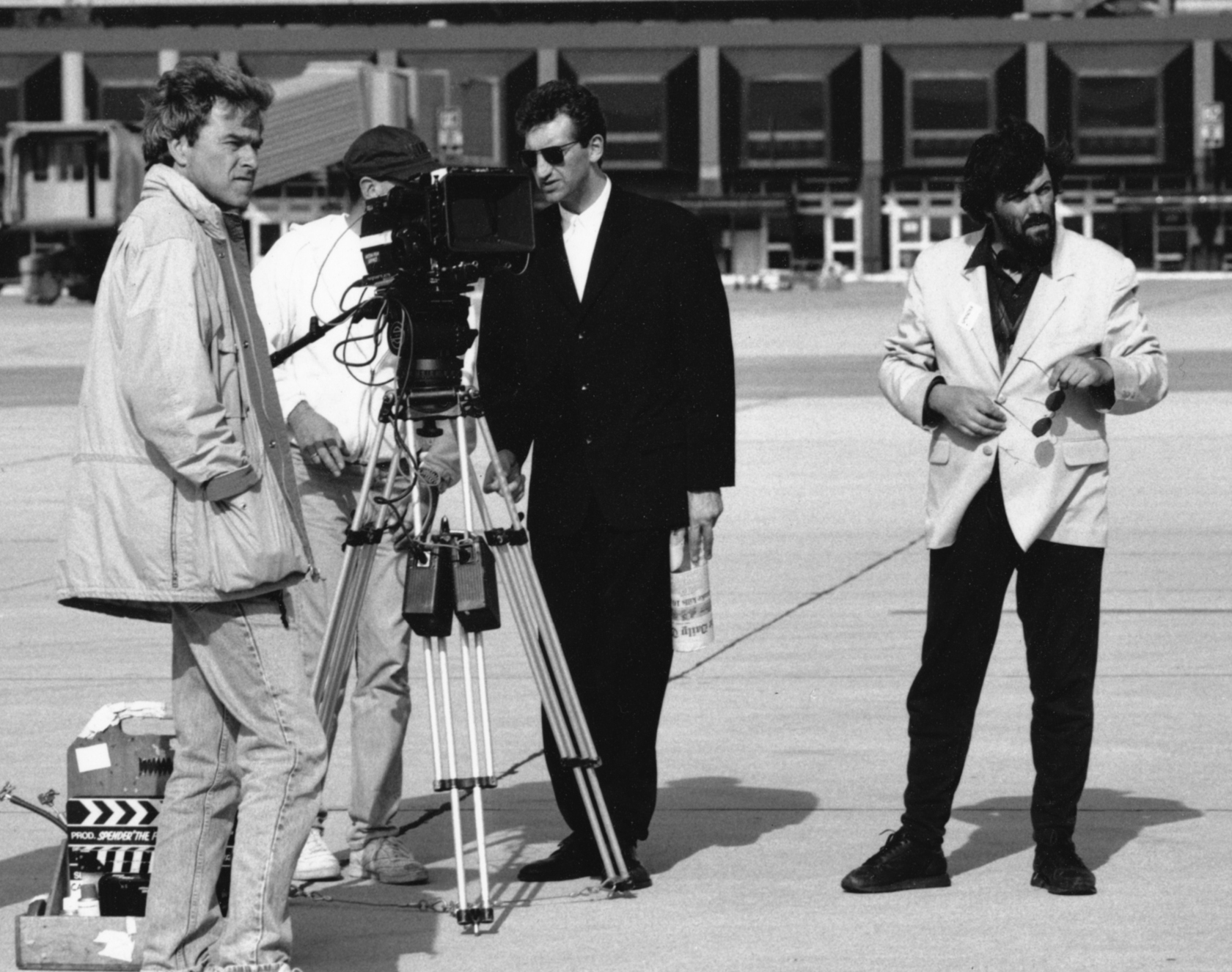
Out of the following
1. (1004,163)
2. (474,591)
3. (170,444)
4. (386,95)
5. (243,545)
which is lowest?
(474,591)

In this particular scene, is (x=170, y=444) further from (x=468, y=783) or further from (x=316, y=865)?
(x=316, y=865)

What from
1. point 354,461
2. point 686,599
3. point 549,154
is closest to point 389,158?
point 549,154

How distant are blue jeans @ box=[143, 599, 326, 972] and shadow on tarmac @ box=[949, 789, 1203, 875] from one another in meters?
2.15

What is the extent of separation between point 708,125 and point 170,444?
84149mm

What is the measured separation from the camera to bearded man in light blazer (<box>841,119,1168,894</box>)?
19.7 feet

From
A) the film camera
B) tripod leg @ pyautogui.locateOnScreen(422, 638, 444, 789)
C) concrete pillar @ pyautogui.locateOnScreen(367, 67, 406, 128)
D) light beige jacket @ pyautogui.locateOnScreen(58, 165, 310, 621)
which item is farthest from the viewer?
concrete pillar @ pyautogui.locateOnScreen(367, 67, 406, 128)

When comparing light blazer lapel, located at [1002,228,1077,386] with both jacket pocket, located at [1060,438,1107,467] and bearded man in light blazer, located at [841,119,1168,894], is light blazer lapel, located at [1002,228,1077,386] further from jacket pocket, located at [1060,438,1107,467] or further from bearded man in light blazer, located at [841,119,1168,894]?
jacket pocket, located at [1060,438,1107,467]

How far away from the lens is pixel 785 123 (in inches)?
3450

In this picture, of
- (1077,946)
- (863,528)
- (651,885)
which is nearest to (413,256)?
(651,885)

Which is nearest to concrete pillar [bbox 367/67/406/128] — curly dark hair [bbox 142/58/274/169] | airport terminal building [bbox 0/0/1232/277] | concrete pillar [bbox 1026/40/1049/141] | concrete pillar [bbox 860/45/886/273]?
airport terminal building [bbox 0/0/1232/277]

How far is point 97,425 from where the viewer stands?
15.9 ft

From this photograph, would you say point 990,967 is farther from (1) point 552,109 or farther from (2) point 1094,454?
(1) point 552,109

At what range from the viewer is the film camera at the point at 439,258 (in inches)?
219

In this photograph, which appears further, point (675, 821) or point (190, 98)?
point (675, 821)
